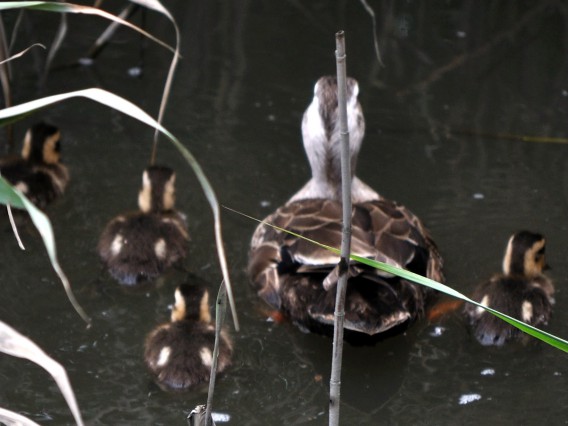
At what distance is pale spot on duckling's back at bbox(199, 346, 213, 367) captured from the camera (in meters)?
3.76

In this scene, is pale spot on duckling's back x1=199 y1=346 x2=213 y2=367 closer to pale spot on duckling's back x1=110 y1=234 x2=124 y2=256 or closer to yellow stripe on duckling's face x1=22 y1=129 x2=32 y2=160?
pale spot on duckling's back x1=110 y1=234 x2=124 y2=256

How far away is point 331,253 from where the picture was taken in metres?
3.91

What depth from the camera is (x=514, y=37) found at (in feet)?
21.6

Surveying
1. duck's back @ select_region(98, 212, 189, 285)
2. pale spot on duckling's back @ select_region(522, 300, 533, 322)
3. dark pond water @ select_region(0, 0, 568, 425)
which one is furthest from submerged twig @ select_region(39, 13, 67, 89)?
pale spot on duckling's back @ select_region(522, 300, 533, 322)

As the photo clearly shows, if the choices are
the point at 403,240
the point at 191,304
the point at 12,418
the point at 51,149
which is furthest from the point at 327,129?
the point at 12,418

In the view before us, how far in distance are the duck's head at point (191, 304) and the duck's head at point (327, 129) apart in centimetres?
105

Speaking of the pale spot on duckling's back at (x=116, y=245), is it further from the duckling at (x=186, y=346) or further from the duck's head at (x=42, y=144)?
the duck's head at (x=42, y=144)

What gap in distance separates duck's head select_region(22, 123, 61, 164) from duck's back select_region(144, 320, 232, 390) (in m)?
1.38

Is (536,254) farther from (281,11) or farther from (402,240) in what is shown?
(281,11)

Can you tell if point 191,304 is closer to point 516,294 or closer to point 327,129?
point 327,129

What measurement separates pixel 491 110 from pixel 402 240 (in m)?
1.94

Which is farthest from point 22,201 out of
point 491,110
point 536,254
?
point 491,110

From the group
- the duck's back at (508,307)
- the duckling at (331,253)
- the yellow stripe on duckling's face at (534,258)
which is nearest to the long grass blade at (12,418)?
the duckling at (331,253)

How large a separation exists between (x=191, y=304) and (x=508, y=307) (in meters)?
1.24
